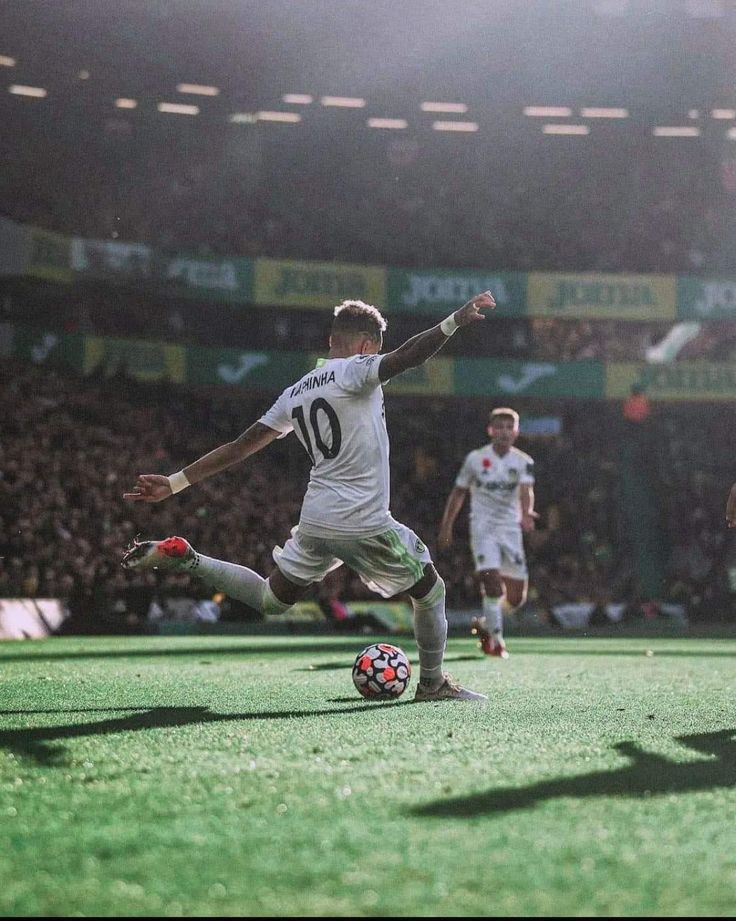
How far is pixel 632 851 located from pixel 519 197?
36571mm

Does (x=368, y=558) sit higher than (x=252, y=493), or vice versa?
(x=252, y=493)

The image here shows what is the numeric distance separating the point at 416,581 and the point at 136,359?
25.5 meters

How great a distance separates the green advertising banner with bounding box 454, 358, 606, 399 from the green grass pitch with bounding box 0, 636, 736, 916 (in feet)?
87.8

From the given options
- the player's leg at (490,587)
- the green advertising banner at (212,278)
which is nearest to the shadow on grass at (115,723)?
the player's leg at (490,587)

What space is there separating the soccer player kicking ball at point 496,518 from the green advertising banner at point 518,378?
21389 millimetres

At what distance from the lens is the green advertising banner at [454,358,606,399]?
3391cm

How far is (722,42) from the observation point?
3475 cm

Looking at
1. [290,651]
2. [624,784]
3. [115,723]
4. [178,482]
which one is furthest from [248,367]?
[624,784]

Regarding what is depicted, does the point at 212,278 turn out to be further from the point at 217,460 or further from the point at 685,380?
the point at 217,460

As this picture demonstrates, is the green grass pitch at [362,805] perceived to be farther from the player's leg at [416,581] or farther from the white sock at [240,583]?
the white sock at [240,583]

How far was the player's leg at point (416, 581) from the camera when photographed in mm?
6574

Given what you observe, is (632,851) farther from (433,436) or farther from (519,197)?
(519,197)

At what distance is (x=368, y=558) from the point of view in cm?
660

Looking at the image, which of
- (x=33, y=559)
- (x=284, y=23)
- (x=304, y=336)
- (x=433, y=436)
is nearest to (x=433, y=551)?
(x=433, y=436)
